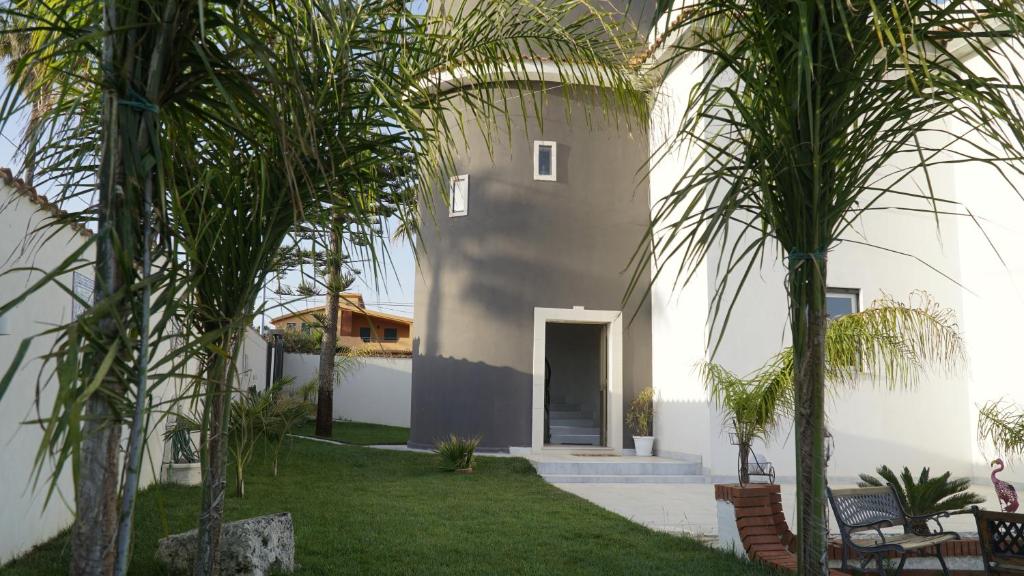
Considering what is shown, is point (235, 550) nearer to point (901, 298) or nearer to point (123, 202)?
point (123, 202)

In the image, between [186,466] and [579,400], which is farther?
[579,400]

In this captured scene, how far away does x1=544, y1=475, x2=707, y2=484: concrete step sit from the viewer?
1110 cm

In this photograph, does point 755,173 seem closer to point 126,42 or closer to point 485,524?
point 126,42

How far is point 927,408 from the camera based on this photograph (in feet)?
39.5

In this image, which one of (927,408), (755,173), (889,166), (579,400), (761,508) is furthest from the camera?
(579,400)

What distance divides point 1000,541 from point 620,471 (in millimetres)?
7217

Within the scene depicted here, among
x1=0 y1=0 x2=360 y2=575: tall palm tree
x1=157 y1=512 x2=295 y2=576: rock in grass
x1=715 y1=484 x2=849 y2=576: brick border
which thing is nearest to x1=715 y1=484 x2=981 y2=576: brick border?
x1=715 y1=484 x2=849 y2=576: brick border

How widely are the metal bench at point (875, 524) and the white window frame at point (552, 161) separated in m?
9.08

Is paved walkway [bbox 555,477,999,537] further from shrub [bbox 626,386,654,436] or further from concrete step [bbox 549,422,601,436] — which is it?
concrete step [bbox 549,422,601,436]

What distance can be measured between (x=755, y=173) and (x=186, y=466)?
7726 millimetres

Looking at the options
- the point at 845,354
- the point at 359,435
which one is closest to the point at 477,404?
the point at 359,435

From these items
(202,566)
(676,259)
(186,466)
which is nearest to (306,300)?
(202,566)

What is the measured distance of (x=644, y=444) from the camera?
12812mm

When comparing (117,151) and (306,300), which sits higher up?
(117,151)
